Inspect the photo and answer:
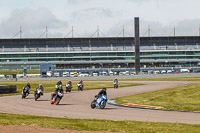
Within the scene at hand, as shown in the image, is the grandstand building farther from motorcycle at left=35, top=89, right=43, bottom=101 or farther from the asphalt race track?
the asphalt race track

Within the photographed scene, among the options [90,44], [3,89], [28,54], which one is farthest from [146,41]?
[3,89]

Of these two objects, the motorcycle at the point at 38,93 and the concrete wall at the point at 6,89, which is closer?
the motorcycle at the point at 38,93

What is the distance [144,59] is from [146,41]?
10.4 meters

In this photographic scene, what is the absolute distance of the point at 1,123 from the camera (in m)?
16.5

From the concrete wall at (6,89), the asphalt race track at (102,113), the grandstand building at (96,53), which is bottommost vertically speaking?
the asphalt race track at (102,113)

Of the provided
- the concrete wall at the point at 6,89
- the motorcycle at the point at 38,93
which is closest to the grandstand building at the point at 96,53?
the concrete wall at the point at 6,89

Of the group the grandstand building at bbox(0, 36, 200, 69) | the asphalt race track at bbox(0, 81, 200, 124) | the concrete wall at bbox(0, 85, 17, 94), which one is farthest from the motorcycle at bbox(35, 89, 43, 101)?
the grandstand building at bbox(0, 36, 200, 69)

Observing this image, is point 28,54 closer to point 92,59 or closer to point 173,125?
point 92,59

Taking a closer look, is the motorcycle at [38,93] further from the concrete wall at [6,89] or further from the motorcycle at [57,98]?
the concrete wall at [6,89]

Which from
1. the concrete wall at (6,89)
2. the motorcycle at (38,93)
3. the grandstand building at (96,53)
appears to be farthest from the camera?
the grandstand building at (96,53)

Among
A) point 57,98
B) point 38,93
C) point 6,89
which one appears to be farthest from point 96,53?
point 57,98

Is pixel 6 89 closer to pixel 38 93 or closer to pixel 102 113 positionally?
pixel 38 93

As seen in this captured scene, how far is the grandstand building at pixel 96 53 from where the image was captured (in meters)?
157

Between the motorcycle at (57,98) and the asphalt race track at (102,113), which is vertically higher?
the motorcycle at (57,98)
